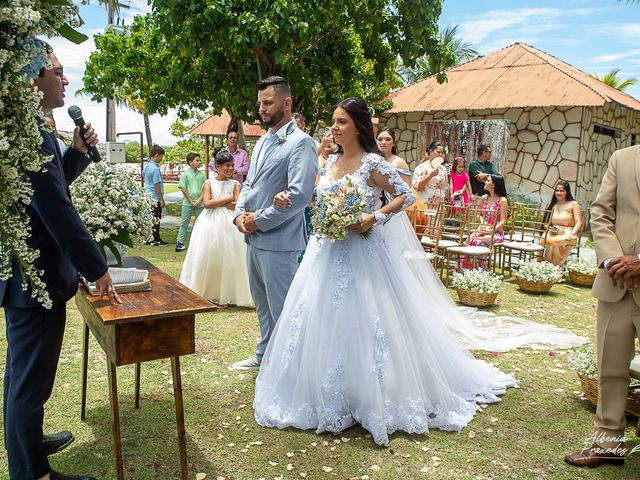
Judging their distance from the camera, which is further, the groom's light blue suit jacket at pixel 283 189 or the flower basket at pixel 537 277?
the flower basket at pixel 537 277

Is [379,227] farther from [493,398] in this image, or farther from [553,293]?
[553,293]

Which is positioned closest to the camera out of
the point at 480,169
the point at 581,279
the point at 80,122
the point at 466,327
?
the point at 80,122

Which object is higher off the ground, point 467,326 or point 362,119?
point 362,119

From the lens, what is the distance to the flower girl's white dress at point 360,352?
380 cm

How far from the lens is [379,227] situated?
4.29m

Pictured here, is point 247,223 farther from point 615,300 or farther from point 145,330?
point 615,300

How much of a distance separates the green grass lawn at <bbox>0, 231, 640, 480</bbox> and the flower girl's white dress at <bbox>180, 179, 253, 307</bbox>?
190cm

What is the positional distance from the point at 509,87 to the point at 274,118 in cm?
1297

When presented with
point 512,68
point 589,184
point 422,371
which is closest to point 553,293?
point 422,371

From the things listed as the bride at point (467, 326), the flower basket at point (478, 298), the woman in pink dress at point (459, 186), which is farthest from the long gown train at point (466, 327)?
the woman in pink dress at point (459, 186)

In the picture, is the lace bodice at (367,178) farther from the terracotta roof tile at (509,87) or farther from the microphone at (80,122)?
the terracotta roof tile at (509,87)

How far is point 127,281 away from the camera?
3.21 metres

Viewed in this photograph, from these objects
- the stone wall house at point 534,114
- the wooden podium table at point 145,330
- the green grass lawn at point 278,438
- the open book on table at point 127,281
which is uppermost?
the stone wall house at point 534,114

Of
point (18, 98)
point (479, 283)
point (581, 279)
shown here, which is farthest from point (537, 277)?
point (18, 98)
